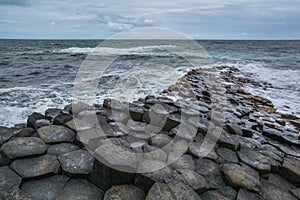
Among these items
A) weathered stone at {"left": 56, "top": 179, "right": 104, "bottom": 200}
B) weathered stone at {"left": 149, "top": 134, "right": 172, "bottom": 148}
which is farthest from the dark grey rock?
weathered stone at {"left": 149, "top": 134, "right": 172, "bottom": 148}

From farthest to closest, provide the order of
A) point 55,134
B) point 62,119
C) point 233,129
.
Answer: point 233,129 < point 62,119 < point 55,134

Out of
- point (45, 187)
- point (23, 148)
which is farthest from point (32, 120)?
point (45, 187)

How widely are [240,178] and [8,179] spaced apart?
77.1 inches

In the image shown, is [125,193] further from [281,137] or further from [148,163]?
[281,137]

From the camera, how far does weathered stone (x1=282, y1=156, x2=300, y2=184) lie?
7.10ft

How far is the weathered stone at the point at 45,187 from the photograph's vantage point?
1633 mm

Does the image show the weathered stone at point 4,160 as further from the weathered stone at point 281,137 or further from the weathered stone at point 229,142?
the weathered stone at point 281,137

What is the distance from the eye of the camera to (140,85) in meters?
6.89

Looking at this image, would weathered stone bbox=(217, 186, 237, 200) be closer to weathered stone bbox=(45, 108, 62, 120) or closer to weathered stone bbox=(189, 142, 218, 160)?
weathered stone bbox=(189, 142, 218, 160)

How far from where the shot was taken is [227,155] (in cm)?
237

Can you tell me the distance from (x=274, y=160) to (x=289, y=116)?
262 cm

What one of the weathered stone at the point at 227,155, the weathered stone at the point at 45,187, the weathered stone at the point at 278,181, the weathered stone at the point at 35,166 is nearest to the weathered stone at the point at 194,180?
the weathered stone at the point at 227,155

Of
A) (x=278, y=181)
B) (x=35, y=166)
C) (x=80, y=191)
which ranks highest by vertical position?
(x=35, y=166)

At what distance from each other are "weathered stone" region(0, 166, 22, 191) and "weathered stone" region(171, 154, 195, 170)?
1304 mm
